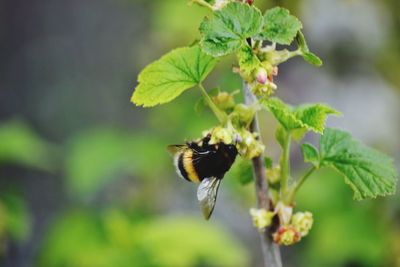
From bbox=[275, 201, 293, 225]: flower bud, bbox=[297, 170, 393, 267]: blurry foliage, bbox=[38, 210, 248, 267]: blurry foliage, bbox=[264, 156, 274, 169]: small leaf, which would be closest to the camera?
bbox=[275, 201, 293, 225]: flower bud

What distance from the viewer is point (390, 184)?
1159 millimetres

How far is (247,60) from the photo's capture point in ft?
3.34

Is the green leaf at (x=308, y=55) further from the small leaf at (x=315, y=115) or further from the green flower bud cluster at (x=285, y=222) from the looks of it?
the green flower bud cluster at (x=285, y=222)

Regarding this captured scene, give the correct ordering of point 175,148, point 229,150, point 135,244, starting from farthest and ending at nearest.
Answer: point 135,244, point 175,148, point 229,150

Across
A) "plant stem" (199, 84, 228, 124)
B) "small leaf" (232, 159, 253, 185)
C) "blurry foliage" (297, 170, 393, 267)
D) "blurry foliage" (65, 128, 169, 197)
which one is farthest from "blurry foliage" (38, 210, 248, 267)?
"plant stem" (199, 84, 228, 124)

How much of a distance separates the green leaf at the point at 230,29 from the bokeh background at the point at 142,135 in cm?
33

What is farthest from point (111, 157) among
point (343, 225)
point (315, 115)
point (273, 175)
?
point (315, 115)

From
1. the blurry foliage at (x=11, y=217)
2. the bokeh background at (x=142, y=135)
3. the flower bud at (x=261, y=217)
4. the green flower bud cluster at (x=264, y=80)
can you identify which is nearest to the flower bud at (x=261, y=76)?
the green flower bud cluster at (x=264, y=80)

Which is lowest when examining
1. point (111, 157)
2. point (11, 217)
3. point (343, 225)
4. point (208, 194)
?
point (208, 194)

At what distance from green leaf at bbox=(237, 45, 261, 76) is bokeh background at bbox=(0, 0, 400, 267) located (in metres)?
0.34

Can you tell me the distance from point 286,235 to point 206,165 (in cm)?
16

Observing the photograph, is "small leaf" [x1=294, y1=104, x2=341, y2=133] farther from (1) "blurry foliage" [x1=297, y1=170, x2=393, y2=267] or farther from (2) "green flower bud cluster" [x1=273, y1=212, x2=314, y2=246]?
(1) "blurry foliage" [x1=297, y1=170, x2=393, y2=267]

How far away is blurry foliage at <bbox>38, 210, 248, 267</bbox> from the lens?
2.64m

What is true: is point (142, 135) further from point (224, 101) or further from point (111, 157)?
point (224, 101)
